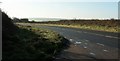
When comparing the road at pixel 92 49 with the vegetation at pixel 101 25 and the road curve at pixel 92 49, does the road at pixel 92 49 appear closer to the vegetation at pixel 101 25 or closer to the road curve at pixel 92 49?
the road curve at pixel 92 49

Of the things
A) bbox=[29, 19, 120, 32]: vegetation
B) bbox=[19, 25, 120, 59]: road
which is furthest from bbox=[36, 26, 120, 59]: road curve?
bbox=[29, 19, 120, 32]: vegetation

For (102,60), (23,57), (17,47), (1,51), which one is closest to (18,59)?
(23,57)

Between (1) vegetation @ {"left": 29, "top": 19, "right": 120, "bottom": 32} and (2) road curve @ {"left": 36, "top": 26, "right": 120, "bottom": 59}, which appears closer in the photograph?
(2) road curve @ {"left": 36, "top": 26, "right": 120, "bottom": 59}

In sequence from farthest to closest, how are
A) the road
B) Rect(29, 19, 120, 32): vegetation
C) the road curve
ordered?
Rect(29, 19, 120, 32): vegetation
the road curve
the road

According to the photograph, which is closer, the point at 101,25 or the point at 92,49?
the point at 92,49

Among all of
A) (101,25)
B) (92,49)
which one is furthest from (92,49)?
(101,25)

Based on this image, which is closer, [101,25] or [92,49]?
[92,49]

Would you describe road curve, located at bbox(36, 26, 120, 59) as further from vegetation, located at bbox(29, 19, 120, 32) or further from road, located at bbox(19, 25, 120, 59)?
vegetation, located at bbox(29, 19, 120, 32)

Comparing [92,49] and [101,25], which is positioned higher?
[92,49]

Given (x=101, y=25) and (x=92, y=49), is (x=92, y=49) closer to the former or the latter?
(x=92, y=49)

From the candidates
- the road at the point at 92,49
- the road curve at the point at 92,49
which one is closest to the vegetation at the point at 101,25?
the road curve at the point at 92,49

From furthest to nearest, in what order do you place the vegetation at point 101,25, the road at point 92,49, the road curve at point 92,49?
the vegetation at point 101,25, the road curve at point 92,49, the road at point 92,49

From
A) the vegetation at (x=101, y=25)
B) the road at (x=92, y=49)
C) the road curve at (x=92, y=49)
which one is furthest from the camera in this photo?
the vegetation at (x=101, y=25)

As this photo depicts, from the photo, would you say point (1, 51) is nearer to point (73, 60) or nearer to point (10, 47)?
point (10, 47)
